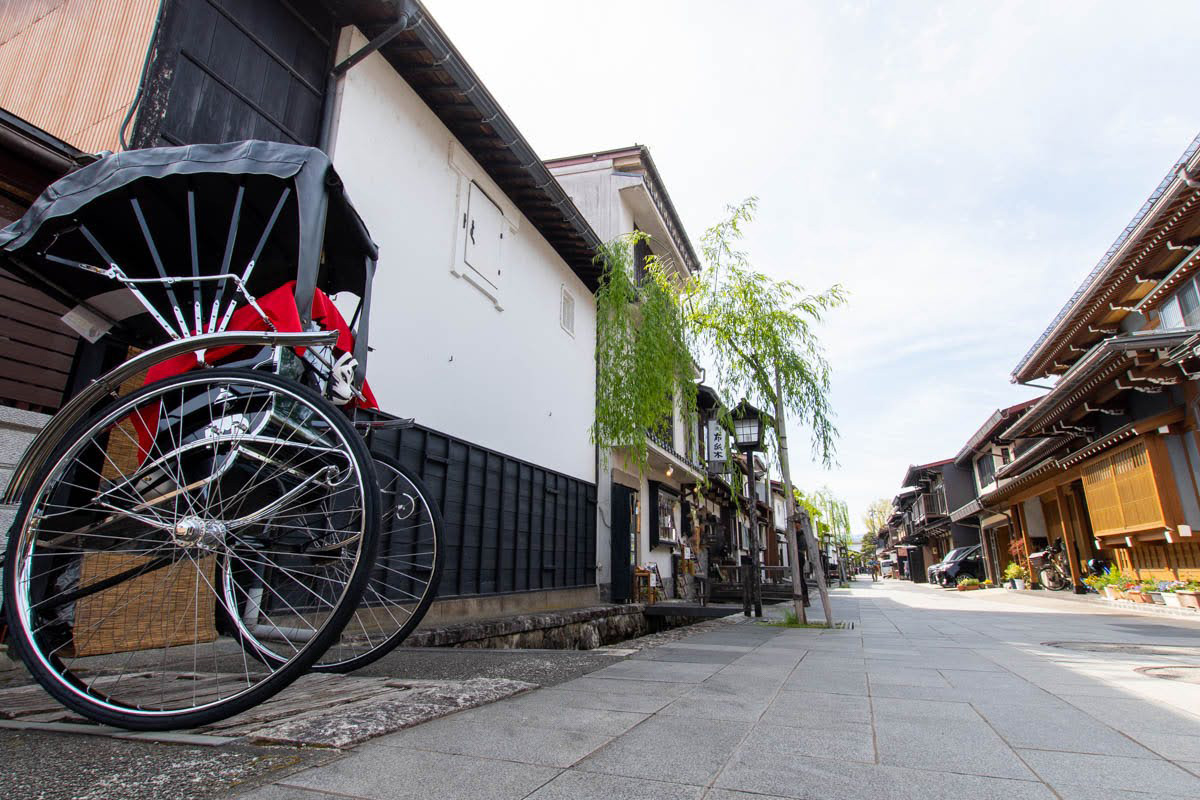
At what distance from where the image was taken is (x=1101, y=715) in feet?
8.84

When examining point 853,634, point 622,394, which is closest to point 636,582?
point 622,394

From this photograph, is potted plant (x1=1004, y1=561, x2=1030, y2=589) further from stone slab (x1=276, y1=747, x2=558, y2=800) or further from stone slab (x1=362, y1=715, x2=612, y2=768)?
stone slab (x1=276, y1=747, x2=558, y2=800)

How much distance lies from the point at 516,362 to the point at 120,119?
5.51 meters

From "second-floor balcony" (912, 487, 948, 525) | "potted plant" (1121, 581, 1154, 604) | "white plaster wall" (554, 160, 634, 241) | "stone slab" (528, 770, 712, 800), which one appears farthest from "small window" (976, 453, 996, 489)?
"stone slab" (528, 770, 712, 800)

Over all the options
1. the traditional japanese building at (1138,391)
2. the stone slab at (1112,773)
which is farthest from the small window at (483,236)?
the traditional japanese building at (1138,391)

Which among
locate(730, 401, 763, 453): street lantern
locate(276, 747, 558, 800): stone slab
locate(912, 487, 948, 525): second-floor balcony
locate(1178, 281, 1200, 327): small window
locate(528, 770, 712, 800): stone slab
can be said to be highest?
locate(1178, 281, 1200, 327): small window

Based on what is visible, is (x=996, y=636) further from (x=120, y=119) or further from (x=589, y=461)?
(x=120, y=119)

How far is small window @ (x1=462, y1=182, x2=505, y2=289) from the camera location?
8.27 m

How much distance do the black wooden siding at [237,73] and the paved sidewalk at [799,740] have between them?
5080mm

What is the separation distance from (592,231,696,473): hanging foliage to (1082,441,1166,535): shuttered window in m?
8.95

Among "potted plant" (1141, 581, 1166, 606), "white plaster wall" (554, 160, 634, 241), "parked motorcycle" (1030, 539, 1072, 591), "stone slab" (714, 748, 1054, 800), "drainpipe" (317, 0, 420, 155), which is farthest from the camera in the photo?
"parked motorcycle" (1030, 539, 1072, 591)

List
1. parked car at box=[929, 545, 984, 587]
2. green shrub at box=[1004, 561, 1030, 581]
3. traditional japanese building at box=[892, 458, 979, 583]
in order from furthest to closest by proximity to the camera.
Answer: traditional japanese building at box=[892, 458, 979, 583], parked car at box=[929, 545, 984, 587], green shrub at box=[1004, 561, 1030, 581]

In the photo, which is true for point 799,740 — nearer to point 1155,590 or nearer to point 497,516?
point 497,516

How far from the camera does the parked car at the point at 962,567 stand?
88.0ft
